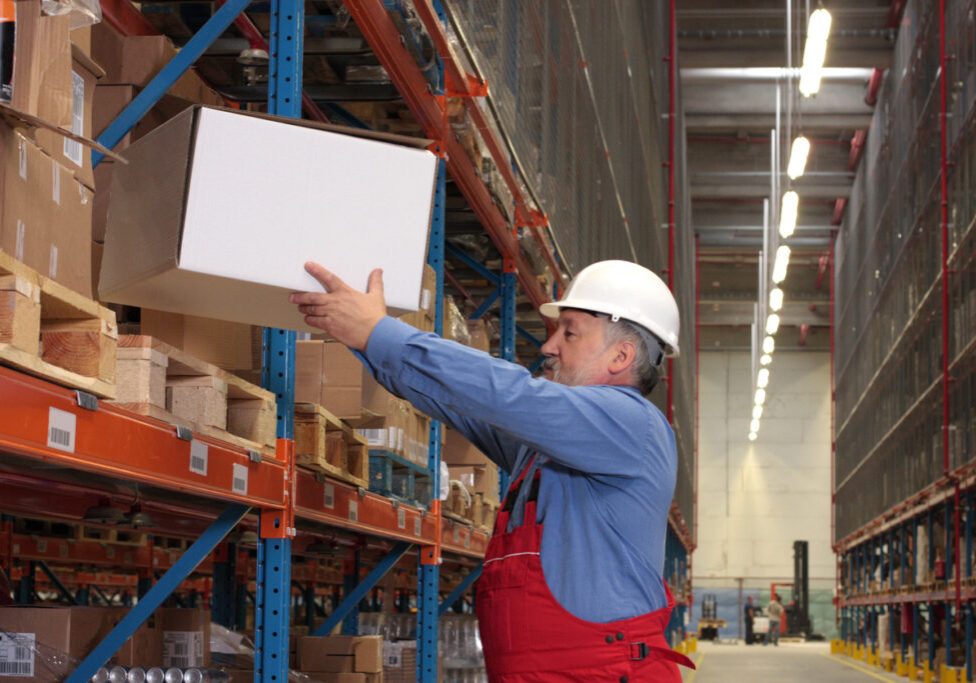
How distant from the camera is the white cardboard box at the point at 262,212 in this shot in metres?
2.88

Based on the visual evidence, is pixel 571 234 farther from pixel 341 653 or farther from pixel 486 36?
pixel 341 653

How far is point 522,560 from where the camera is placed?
3057mm

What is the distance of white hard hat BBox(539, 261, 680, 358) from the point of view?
3.29 meters

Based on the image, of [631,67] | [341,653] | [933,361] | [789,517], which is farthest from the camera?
[789,517]

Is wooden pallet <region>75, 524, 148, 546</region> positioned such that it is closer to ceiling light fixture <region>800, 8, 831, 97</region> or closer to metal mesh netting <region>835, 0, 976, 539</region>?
ceiling light fixture <region>800, 8, 831, 97</region>

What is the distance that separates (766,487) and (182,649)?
39818 millimetres

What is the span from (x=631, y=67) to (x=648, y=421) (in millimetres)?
13310

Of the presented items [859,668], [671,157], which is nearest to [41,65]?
[671,157]

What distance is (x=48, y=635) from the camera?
12.1 ft

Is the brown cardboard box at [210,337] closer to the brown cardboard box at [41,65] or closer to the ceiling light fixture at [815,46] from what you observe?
the brown cardboard box at [41,65]

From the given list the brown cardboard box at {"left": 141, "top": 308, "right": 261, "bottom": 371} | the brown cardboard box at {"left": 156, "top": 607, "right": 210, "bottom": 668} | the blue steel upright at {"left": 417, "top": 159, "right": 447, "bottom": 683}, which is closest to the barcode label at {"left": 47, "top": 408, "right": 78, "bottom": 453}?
the brown cardboard box at {"left": 141, "top": 308, "right": 261, "bottom": 371}

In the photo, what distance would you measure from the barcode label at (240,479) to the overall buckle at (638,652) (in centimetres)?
111

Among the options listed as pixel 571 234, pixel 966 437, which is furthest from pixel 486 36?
pixel 966 437

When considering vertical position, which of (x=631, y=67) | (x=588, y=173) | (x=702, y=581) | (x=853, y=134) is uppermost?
(x=853, y=134)
